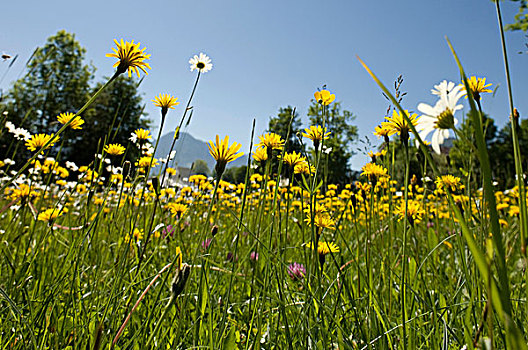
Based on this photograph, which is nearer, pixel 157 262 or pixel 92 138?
pixel 157 262

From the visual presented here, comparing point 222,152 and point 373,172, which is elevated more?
point 373,172

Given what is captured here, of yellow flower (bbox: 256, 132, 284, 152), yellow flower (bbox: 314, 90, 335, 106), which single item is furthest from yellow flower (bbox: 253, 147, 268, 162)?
yellow flower (bbox: 314, 90, 335, 106)

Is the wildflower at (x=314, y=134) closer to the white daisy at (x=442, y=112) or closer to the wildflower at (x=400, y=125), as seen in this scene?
the wildflower at (x=400, y=125)

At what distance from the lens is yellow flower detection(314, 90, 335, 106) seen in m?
0.75

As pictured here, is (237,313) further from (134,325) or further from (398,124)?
(398,124)

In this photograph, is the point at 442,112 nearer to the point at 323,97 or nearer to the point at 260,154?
the point at 323,97

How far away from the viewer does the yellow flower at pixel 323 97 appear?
754mm

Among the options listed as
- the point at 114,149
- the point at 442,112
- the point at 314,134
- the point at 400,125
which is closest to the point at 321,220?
the point at 314,134

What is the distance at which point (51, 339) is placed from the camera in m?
0.79

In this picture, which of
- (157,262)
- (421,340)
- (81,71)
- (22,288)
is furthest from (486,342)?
(81,71)

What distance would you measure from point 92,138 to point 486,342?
21399 millimetres

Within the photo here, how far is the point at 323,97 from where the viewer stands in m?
0.78

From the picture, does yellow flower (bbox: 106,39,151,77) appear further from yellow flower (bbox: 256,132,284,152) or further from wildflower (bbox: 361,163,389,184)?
wildflower (bbox: 361,163,389,184)

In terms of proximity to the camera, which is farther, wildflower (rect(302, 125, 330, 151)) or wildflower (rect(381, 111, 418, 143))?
wildflower (rect(302, 125, 330, 151))
